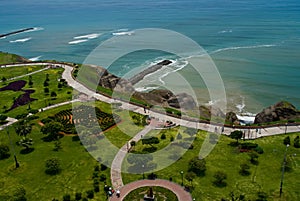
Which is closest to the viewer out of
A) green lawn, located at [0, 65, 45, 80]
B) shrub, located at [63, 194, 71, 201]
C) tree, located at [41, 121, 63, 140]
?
shrub, located at [63, 194, 71, 201]

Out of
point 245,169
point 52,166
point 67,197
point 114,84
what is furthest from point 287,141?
point 114,84

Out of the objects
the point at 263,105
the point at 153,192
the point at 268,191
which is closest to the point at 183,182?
the point at 153,192

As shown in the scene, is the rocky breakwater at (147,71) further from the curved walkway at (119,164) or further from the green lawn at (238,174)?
the green lawn at (238,174)

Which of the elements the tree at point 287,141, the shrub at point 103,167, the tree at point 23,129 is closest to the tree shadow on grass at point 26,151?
the tree at point 23,129

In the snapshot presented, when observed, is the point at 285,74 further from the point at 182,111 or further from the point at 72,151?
the point at 72,151

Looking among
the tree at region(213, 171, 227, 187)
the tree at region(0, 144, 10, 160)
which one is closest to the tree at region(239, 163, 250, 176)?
the tree at region(213, 171, 227, 187)

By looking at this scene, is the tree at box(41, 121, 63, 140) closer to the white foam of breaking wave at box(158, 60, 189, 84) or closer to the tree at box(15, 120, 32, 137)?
the tree at box(15, 120, 32, 137)
